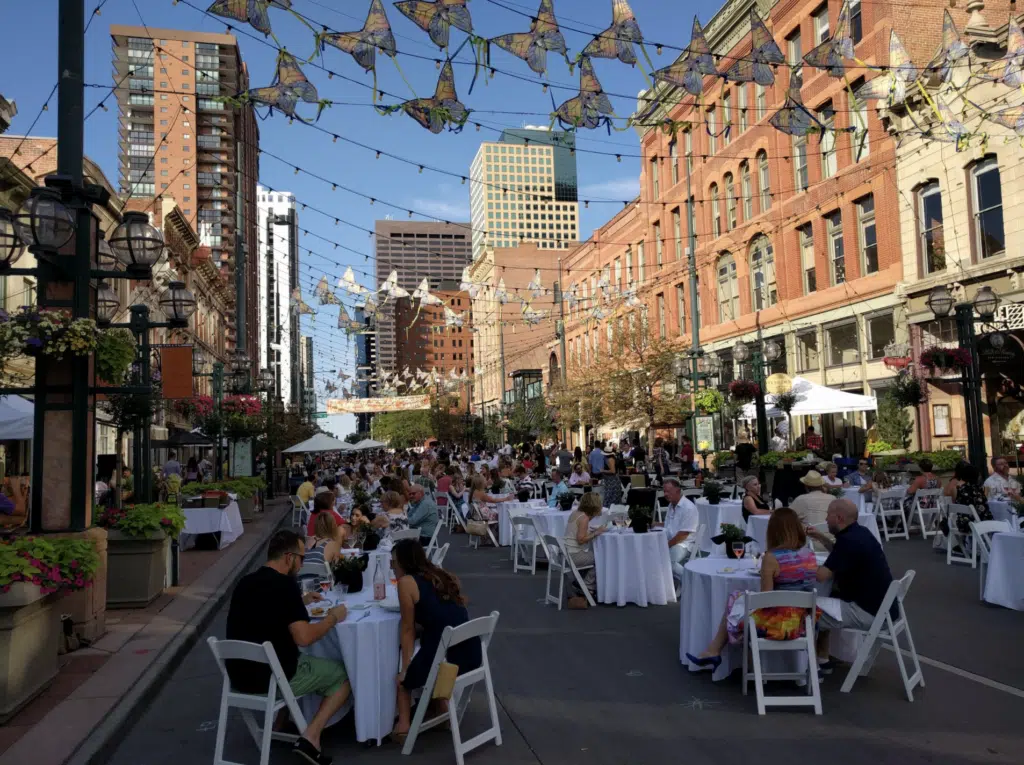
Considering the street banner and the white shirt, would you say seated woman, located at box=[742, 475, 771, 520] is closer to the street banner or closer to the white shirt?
the white shirt

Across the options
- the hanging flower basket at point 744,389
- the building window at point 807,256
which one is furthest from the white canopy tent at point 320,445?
the building window at point 807,256

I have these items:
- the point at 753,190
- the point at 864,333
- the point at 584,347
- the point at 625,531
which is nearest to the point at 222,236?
the point at 584,347

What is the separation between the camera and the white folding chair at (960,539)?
38.7 feet

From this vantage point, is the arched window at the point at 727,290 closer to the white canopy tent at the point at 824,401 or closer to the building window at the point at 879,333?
the building window at the point at 879,333

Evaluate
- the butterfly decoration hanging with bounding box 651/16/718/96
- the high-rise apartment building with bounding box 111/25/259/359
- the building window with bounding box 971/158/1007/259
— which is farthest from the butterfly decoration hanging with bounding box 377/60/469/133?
the high-rise apartment building with bounding box 111/25/259/359

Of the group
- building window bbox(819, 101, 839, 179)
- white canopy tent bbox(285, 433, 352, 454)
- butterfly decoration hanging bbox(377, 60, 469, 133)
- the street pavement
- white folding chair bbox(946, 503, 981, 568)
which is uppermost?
building window bbox(819, 101, 839, 179)

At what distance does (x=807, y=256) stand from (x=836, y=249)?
1862 mm

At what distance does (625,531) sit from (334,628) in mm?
5638

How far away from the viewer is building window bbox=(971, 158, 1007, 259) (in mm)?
22672

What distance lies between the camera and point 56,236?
308 inches

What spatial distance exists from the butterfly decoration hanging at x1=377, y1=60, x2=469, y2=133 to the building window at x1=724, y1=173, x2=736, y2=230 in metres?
27.7

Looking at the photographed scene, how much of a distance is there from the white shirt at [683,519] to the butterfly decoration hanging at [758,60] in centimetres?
613

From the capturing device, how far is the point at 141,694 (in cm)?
663

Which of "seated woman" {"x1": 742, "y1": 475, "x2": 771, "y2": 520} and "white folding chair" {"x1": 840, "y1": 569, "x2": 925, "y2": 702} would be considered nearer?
"white folding chair" {"x1": 840, "y1": 569, "x2": 925, "y2": 702}
